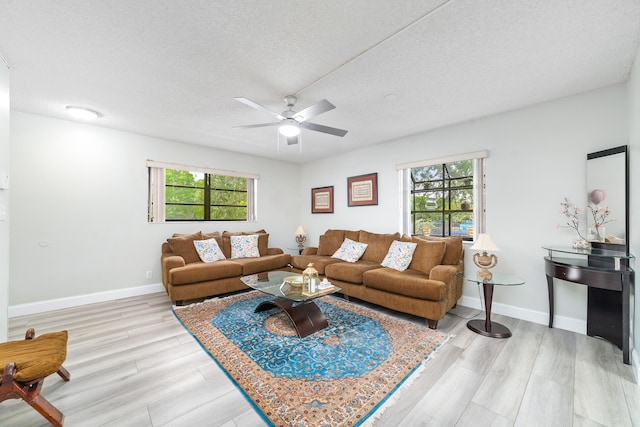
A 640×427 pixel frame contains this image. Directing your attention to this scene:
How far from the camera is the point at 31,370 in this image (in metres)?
A: 1.39

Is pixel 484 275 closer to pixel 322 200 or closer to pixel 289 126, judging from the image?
pixel 289 126

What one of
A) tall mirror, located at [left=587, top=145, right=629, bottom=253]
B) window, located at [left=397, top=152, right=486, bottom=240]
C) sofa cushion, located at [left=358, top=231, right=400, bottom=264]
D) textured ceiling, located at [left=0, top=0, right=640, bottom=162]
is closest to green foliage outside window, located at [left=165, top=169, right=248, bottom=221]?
textured ceiling, located at [left=0, top=0, right=640, bottom=162]

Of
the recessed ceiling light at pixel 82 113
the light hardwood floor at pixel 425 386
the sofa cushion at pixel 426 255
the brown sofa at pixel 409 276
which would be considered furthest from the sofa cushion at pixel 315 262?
the recessed ceiling light at pixel 82 113

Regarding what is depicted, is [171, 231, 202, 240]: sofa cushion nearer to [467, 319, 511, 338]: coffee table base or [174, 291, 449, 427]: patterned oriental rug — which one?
[174, 291, 449, 427]: patterned oriental rug

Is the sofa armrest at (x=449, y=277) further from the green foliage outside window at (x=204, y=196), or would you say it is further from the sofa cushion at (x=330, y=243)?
the green foliage outside window at (x=204, y=196)

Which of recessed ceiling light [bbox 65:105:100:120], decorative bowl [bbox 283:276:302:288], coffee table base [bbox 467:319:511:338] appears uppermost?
recessed ceiling light [bbox 65:105:100:120]

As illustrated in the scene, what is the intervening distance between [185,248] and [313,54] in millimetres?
3263

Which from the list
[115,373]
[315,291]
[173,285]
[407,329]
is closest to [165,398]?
[115,373]

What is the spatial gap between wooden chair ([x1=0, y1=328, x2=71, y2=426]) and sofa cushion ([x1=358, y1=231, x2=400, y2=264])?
350cm

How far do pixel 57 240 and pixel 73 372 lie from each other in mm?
2292

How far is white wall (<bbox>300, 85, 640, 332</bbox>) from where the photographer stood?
262 cm

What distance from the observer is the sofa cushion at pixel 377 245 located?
397 cm

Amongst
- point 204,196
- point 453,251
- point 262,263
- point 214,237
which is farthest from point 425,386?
point 204,196

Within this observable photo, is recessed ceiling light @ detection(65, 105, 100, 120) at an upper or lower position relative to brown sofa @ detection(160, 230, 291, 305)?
upper
